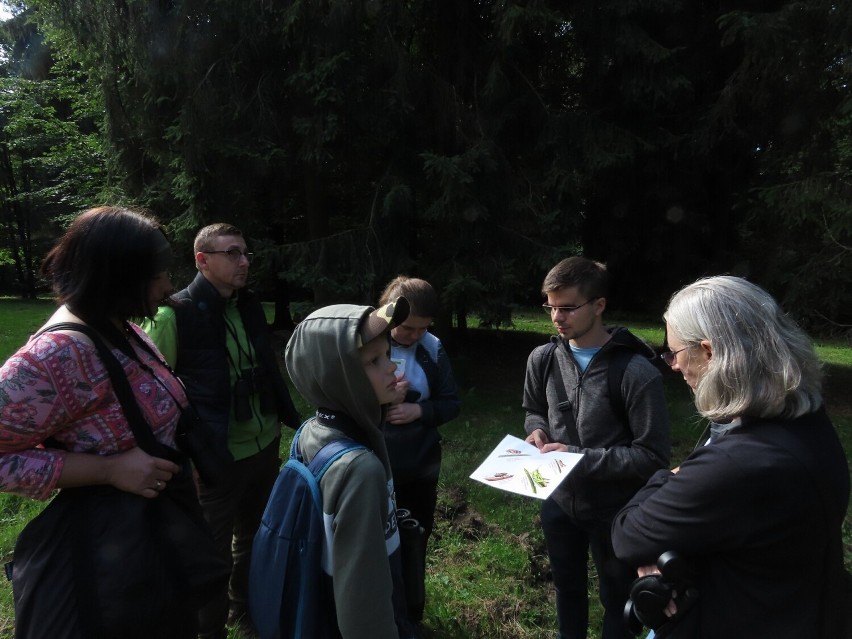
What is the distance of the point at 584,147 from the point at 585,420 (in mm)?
5761

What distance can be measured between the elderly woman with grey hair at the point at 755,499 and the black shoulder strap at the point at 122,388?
4.67 feet

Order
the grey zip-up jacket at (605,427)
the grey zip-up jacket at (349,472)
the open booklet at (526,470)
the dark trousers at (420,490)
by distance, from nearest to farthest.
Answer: the grey zip-up jacket at (349,472) → the open booklet at (526,470) → the grey zip-up jacket at (605,427) → the dark trousers at (420,490)

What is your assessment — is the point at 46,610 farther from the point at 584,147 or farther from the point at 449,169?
the point at 584,147

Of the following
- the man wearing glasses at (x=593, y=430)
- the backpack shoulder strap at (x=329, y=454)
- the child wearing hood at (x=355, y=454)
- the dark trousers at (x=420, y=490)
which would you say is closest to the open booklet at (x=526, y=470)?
the man wearing glasses at (x=593, y=430)

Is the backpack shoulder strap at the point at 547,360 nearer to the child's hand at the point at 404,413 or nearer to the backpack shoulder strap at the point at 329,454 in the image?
the child's hand at the point at 404,413

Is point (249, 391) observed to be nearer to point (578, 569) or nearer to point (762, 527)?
point (578, 569)

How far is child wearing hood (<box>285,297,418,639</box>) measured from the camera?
4.79 ft

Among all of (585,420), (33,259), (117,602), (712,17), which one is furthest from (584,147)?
(33,259)

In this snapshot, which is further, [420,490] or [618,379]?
[420,490]

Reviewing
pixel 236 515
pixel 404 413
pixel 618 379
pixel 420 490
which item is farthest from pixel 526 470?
pixel 236 515

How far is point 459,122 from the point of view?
24.7 feet

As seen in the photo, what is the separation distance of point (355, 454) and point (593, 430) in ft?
4.44

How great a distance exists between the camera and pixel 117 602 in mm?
1503

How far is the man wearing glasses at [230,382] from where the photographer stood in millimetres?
2807
